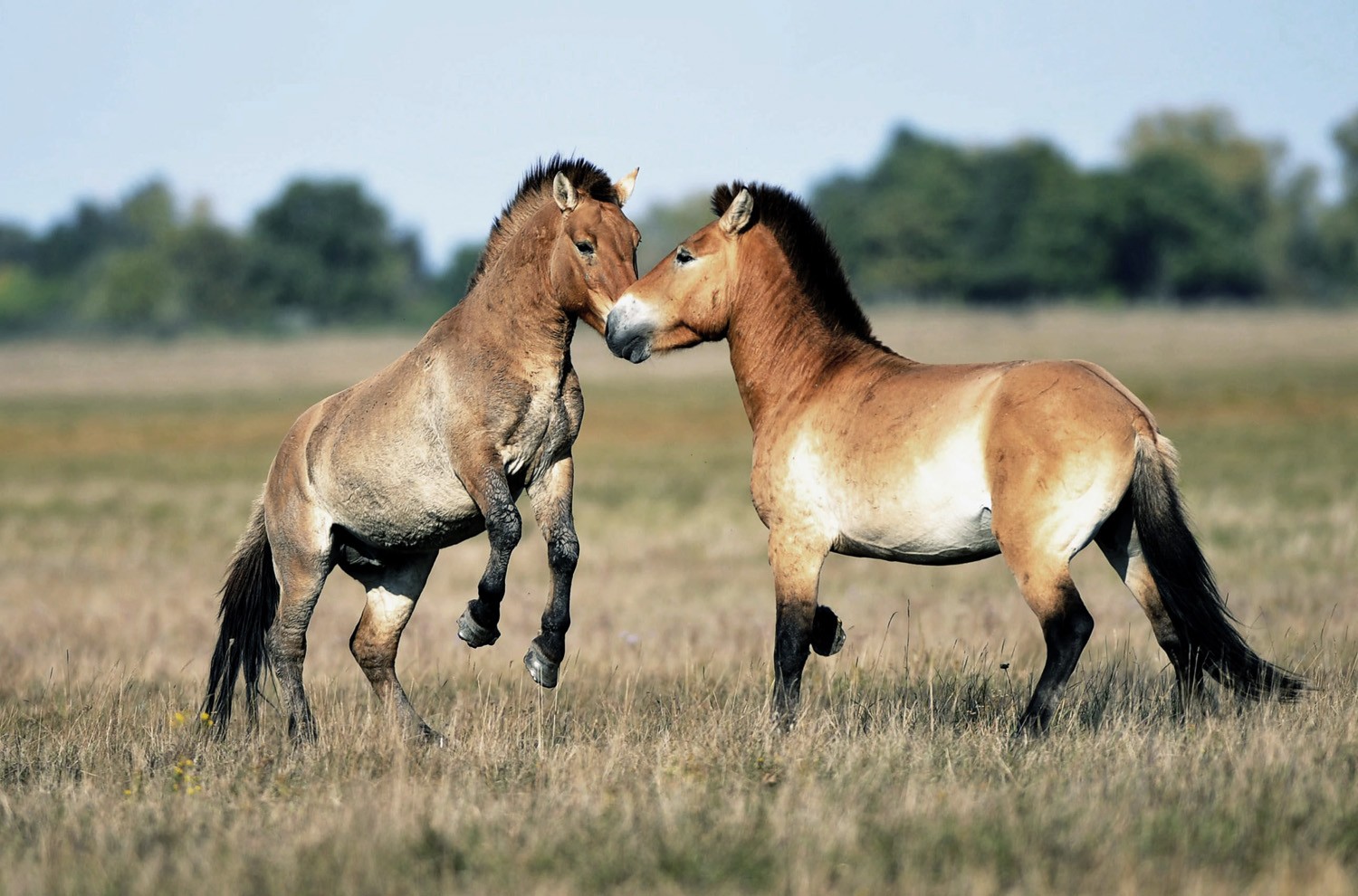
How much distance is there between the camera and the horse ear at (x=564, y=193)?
23.0 ft

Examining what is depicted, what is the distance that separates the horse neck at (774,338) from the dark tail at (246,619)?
123 inches

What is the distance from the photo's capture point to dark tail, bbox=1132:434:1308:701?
593 centimetres

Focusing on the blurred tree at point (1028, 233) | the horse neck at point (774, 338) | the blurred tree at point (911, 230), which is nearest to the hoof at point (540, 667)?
the horse neck at point (774, 338)

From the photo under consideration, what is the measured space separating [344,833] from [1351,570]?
10890 millimetres

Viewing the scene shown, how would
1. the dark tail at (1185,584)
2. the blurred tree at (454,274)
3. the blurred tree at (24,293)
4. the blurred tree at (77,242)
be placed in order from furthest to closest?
1. the blurred tree at (77,242)
2. the blurred tree at (24,293)
3. the blurred tree at (454,274)
4. the dark tail at (1185,584)

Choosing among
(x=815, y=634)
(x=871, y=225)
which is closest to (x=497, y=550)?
(x=815, y=634)

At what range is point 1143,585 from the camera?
630cm

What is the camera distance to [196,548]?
1753 centimetres

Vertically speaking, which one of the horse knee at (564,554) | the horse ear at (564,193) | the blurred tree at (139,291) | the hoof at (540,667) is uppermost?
the blurred tree at (139,291)

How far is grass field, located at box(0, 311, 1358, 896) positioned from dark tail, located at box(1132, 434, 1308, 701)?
0.19 metres

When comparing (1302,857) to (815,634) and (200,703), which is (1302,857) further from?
(200,703)

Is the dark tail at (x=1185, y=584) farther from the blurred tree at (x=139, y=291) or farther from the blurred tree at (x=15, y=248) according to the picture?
the blurred tree at (x=15, y=248)

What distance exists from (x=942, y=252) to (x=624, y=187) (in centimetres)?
8968

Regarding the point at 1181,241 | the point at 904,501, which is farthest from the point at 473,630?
the point at 1181,241
